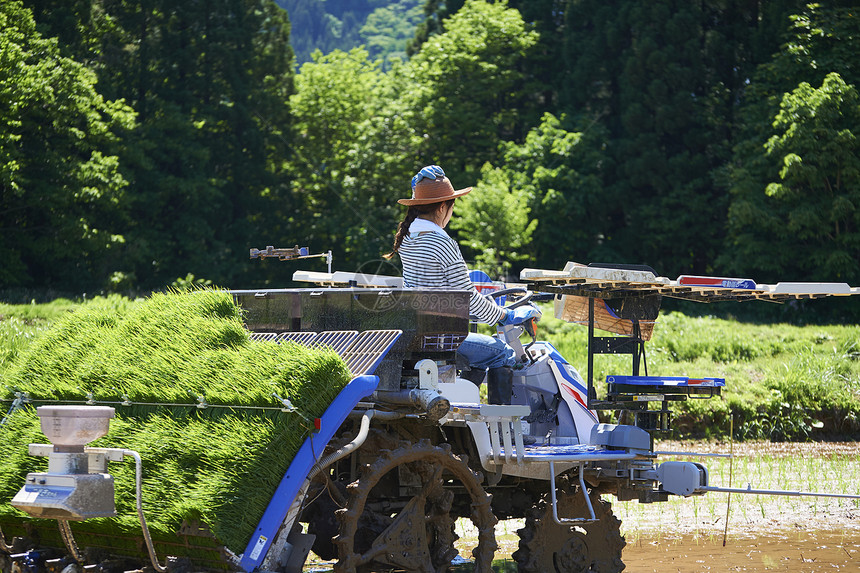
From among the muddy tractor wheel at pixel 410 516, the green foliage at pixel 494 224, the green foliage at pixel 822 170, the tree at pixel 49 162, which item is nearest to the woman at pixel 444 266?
the muddy tractor wheel at pixel 410 516

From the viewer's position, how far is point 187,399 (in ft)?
15.7

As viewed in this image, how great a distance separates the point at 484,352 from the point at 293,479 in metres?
2.01

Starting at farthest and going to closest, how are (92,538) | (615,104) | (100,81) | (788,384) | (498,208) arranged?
(615,104)
(100,81)
(498,208)
(788,384)
(92,538)

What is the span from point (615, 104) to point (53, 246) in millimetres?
20044

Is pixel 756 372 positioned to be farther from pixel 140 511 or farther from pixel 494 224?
pixel 140 511

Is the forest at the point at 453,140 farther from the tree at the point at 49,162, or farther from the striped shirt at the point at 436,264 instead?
the striped shirt at the point at 436,264

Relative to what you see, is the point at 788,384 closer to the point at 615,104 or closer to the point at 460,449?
the point at 460,449

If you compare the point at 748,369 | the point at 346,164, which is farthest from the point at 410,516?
the point at 346,164

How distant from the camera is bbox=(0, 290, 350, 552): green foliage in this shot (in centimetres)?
450

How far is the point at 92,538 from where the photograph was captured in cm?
489

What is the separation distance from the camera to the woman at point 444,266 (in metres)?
5.85

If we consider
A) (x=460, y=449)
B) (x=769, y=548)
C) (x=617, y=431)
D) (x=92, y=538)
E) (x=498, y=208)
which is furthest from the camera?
(x=498, y=208)

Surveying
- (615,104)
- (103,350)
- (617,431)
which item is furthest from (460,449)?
(615,104)

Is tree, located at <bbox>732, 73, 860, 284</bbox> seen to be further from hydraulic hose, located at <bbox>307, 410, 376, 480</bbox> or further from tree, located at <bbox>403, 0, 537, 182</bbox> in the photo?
hydraulic hose, located at <bbox>307, 410, 376, 480</bbox>
